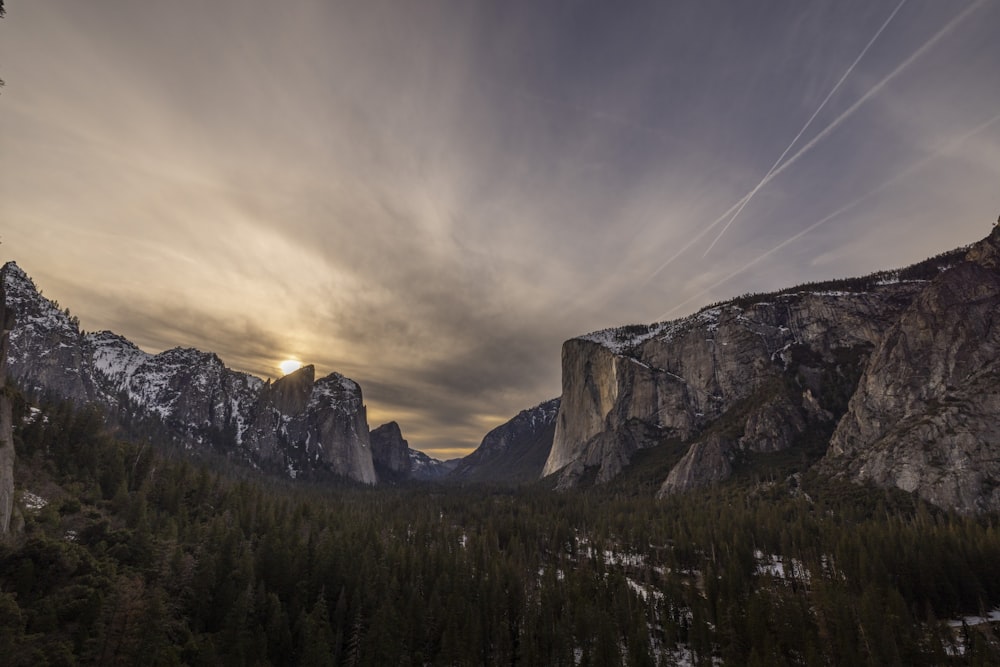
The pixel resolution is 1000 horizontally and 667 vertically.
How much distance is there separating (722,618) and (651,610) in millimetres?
17177

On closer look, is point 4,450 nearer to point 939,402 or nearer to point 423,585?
point 423,585

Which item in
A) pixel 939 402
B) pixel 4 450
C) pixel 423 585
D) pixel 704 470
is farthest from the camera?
pixel 704 470

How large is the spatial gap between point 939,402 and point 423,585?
546 feet

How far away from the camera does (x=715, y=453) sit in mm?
196625

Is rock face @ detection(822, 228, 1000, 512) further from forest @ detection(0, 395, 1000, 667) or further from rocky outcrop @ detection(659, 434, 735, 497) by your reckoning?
rocky outcrop @ detection(659, 434, 735, 497)

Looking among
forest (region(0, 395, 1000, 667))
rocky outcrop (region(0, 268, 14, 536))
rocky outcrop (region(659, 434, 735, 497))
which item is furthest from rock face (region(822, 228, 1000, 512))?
rocky outcrop (region(0, 268, 14, 536))

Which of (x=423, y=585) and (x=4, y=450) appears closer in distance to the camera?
(x=4, y=450)

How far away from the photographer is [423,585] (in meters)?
81.1

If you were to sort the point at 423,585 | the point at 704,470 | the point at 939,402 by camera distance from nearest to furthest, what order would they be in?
the point at 423,585
the point at 939,402
the point at 704,470

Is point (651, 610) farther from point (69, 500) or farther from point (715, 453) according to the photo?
point (715, 453)

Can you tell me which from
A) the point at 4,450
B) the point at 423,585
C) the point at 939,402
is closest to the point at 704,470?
the point at 939,402

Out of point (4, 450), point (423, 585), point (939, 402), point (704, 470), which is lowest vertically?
point (423, 585)

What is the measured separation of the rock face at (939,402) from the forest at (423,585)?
42.3 ft

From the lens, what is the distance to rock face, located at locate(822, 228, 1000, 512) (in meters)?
119
